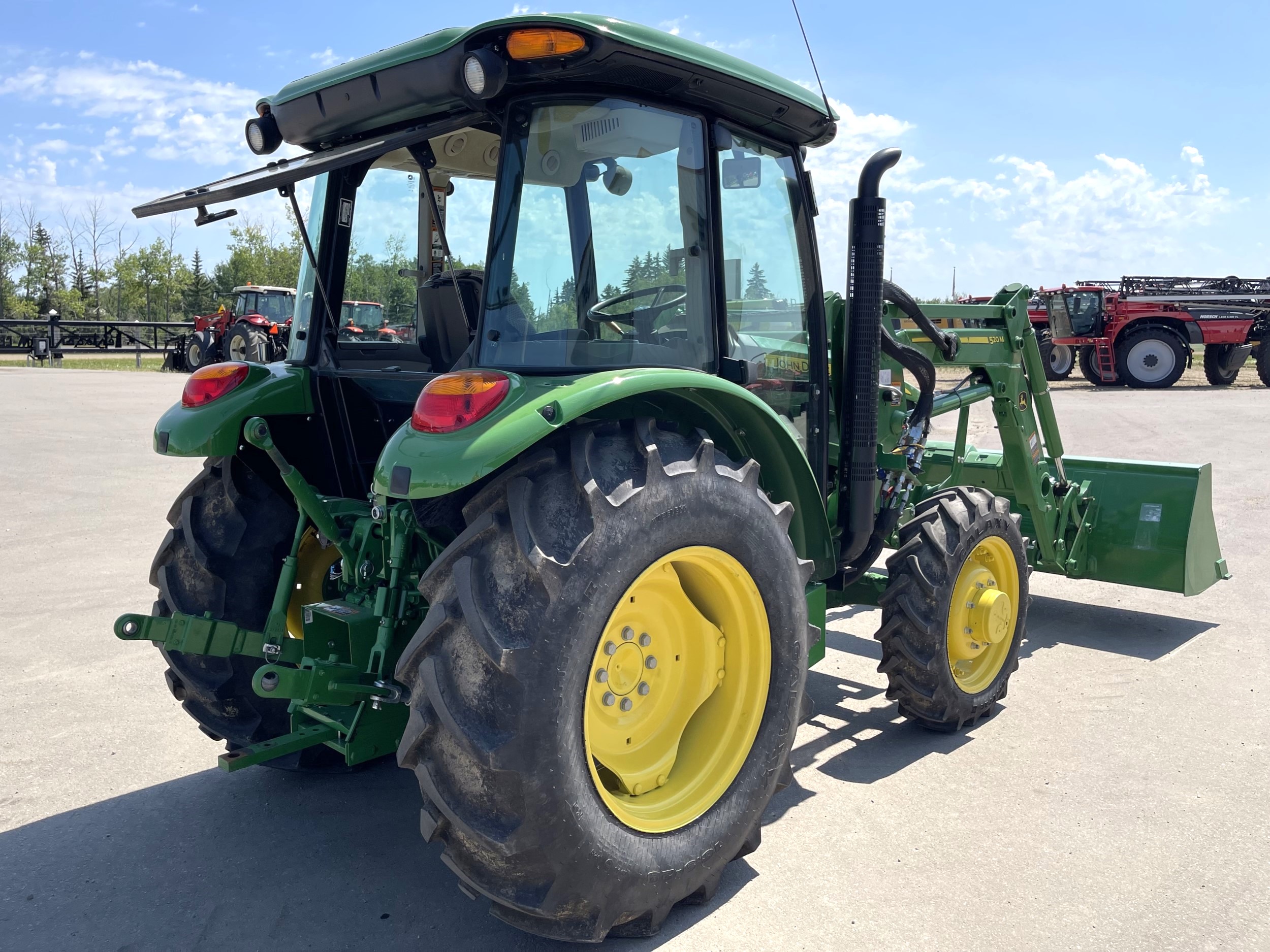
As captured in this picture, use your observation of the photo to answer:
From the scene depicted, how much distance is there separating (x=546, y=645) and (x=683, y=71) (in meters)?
1.68

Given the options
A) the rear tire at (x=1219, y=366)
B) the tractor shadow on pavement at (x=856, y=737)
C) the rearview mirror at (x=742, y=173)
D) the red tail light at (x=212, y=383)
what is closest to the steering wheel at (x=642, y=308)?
the rearview mirror at (x=742, y=173)

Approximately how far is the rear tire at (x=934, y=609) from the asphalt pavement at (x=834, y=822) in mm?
163

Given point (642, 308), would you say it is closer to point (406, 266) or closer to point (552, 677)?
point (406, 266)

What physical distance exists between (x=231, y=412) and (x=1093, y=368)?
24.6m

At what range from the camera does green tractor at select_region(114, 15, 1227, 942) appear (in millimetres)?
2340

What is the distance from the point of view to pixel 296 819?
3.34 metres

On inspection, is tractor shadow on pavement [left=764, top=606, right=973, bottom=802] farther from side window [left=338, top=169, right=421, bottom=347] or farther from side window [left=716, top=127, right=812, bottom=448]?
side window [left=338, top=169, right=421, bottom=347]

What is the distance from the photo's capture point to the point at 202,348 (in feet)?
86.1

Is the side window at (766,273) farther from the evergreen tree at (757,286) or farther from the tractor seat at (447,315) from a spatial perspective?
the tractor seat at (447,315)

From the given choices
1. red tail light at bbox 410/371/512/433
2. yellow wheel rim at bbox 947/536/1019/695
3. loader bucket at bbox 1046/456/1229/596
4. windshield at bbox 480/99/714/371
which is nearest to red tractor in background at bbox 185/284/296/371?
loader bucket at bbox 1046/456/1229/596

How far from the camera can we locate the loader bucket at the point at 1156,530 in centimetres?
544

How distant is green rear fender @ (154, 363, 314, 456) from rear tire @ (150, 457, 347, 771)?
22 centimetres

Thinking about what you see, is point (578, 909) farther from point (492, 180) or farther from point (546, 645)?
point (492, 180)

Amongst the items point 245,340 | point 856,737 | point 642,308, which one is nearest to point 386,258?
point 642,308
